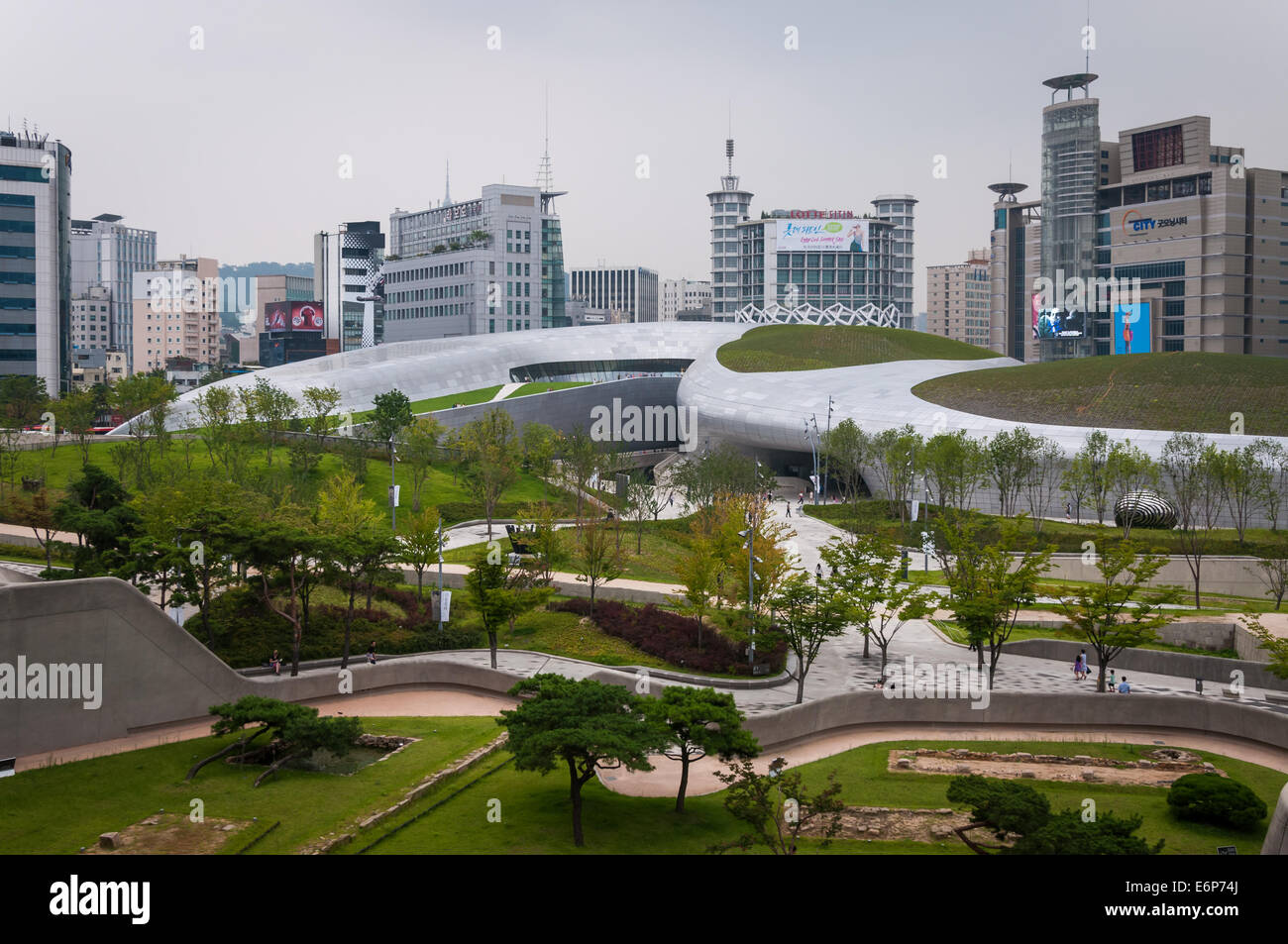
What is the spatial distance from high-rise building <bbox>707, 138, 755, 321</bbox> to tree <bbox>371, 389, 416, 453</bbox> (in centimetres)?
11556

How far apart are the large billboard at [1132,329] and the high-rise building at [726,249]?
6279cm

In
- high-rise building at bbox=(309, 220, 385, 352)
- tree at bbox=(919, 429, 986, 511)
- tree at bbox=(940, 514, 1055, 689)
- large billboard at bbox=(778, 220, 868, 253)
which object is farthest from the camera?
high-rise building at bbox=(309, 220, 385, 352)

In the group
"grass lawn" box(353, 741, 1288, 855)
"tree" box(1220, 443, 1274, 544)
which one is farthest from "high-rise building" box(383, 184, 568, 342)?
"grass lawn" box(353, 741, 1288, 855)

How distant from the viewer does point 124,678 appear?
24.9 metres

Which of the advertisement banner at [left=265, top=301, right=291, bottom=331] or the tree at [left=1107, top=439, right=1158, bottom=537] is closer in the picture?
the tree at [left=1107, top=439, right=1158, bottom=537]

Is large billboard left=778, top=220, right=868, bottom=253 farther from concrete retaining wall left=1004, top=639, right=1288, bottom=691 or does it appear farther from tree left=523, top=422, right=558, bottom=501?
concrete retaining wall left=1004, top=639, right=1288, bottom=691

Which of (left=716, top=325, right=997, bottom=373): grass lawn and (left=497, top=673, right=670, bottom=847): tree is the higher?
(left=716, top=325, right=997, bottom=373): grass lawn

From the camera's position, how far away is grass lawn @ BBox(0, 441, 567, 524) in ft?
166

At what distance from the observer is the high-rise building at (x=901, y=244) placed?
16688cm

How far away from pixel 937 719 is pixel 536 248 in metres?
111

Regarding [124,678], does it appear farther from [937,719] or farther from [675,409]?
[675,409]

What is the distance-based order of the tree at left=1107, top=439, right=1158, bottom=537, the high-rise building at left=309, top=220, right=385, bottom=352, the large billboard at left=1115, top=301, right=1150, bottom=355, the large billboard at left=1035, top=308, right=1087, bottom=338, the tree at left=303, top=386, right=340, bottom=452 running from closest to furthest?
the tree at left=1107, top=439, right=1158, bottom=537 < the tree at left=303, top=386, right=340, bottom=452 < the large billboard at left=1115, top=301, right=1150, bottom=355 < the large billboard at left=1035, top=308, right=1087, bottom=338 < the high-rise building at left=309, top=220, right=385, bottom=352

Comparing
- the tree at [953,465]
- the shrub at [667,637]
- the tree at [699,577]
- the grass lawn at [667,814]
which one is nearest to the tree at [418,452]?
the shrub at [667,637]

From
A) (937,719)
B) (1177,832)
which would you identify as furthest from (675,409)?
(1177,832)
